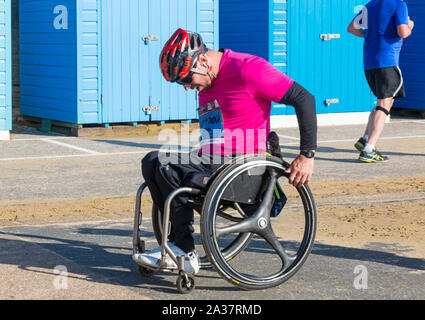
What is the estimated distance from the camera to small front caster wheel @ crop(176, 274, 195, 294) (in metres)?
4.57

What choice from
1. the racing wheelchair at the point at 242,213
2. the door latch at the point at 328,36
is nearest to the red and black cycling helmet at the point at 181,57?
the racing wheelchair at the point at 242,213

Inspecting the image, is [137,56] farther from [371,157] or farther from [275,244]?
[275,244]

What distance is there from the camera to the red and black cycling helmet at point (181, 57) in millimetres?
4770

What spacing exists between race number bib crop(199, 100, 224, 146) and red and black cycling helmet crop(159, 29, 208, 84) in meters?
0.22

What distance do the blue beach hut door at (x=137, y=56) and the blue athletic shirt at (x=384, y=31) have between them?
3459 mm

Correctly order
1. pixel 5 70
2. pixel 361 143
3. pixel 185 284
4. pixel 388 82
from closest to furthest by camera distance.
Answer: pixel 185 284 → pixel 388 82 → pixel 361 143 → pixel 5 70

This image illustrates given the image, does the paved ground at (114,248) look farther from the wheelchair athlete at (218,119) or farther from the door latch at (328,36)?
the door latch at (328,36)

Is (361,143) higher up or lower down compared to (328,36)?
lower down

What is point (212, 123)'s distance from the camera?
4914 millimetres

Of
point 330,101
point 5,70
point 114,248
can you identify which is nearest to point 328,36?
point 330,101

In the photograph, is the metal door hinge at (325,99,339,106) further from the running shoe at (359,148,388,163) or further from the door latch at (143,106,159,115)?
the running shoe at (359,148,388,163)

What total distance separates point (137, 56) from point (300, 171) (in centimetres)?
795

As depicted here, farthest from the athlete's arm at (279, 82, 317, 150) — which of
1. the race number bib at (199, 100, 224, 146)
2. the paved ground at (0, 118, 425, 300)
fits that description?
the paved ground at (0, 118, 425, 300)
